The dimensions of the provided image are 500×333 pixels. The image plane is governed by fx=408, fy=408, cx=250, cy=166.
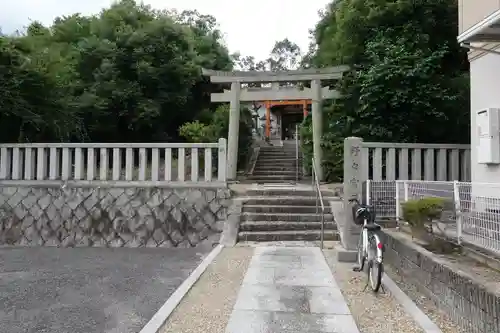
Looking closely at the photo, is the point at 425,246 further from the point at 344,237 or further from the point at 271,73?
the point at 271,73

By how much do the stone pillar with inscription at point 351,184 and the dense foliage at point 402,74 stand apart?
300 cm

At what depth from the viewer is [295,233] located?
802cm

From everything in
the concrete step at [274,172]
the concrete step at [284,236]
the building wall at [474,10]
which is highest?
the building wall at [474,10]

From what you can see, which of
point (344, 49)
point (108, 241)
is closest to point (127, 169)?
point (108, 241)

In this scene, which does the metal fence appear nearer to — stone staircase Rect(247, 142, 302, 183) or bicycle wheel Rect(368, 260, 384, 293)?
bicycle wheel Rect(368, 260, 384, 293)

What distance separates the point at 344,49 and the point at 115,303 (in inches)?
354

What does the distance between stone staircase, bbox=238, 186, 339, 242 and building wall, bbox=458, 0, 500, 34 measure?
14.2 feet

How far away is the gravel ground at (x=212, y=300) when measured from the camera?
151 inches

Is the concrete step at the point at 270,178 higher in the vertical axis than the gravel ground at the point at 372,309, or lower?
higher

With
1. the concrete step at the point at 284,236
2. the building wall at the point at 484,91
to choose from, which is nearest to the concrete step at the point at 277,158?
the concrete step at the point at 284,236

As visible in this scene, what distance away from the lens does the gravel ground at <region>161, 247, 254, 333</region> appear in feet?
12.6

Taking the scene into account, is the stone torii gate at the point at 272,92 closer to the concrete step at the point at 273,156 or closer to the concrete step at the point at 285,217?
the concrete step at the point at 285,217

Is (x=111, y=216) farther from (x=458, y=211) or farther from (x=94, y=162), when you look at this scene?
(x=458, y=211)

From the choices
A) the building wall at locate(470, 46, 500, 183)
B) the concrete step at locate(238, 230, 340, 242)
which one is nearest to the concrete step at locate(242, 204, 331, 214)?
the concrete step at locate(238, 230, 340, 242)
